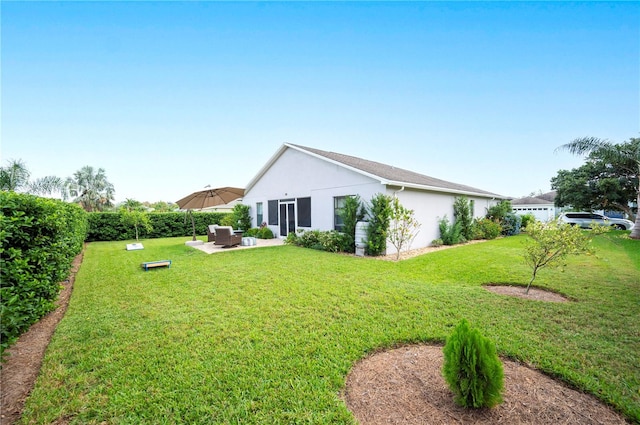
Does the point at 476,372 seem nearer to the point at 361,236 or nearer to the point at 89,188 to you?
the point at 361,236

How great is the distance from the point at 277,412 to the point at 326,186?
10.6 metres

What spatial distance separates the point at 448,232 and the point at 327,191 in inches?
250

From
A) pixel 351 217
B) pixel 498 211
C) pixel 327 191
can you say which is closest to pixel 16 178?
pixel 327 191

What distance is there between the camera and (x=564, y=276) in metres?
6.61

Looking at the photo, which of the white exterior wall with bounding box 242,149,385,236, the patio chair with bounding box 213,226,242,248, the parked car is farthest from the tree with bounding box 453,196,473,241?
the parked car

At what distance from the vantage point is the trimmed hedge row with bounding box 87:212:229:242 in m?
16.7

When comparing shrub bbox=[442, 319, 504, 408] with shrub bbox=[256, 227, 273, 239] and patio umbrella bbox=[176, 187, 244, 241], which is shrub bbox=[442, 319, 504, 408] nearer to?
patio umbrella bbox=[176, 187, 244, 241]

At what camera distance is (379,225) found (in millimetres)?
9750

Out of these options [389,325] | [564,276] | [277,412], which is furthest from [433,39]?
[277,412]

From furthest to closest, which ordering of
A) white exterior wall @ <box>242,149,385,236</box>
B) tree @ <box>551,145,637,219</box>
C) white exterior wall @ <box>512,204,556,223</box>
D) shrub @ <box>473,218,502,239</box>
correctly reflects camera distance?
white exterior wall @ <box>512,204,556,223</box> < tree @ <box>551,145,637,219</box> < shrub @ <box>473,218,502,239</box> < white exterior wall @ <box>242,149,385,236</box>

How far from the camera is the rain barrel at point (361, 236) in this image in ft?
32.8

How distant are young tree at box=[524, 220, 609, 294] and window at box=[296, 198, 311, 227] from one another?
949 centimetres

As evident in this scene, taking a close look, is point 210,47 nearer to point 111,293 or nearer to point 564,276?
point 111,293

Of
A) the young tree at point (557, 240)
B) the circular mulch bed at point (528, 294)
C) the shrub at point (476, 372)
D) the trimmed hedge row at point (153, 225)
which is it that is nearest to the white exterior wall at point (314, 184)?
the circular mulch bed at point (528, 294)
